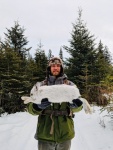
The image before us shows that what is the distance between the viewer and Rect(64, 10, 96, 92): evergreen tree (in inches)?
765

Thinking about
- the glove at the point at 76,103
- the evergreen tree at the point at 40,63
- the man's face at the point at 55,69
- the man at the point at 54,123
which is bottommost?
the man at the point at 54,123

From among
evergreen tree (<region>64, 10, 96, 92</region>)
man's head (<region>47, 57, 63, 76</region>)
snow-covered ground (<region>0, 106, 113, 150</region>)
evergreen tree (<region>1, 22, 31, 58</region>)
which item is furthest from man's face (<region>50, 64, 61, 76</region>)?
evergreen tree (<region>1, 22, 31, 58</region>)

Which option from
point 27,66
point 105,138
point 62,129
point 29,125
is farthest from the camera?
point 27,66

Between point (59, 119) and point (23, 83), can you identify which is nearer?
point (59, 119)

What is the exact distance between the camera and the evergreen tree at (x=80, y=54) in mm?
19431

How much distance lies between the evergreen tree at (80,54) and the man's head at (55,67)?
14.4m

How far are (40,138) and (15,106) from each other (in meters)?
12.8

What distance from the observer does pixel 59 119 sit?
12.5 ft

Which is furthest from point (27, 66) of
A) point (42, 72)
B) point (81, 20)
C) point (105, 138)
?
point (105, 138)

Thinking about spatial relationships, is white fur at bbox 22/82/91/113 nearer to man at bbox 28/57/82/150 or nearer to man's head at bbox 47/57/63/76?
man at bbox 28/57/82/150

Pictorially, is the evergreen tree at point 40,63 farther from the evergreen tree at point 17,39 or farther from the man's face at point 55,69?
the man's face at point 55,69

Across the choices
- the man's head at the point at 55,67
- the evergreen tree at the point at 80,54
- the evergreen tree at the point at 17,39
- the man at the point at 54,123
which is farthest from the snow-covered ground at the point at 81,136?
the evergreen tree at the point at 17,39

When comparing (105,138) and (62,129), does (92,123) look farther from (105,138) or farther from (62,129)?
(62,129)

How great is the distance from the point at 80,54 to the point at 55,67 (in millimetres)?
15905
